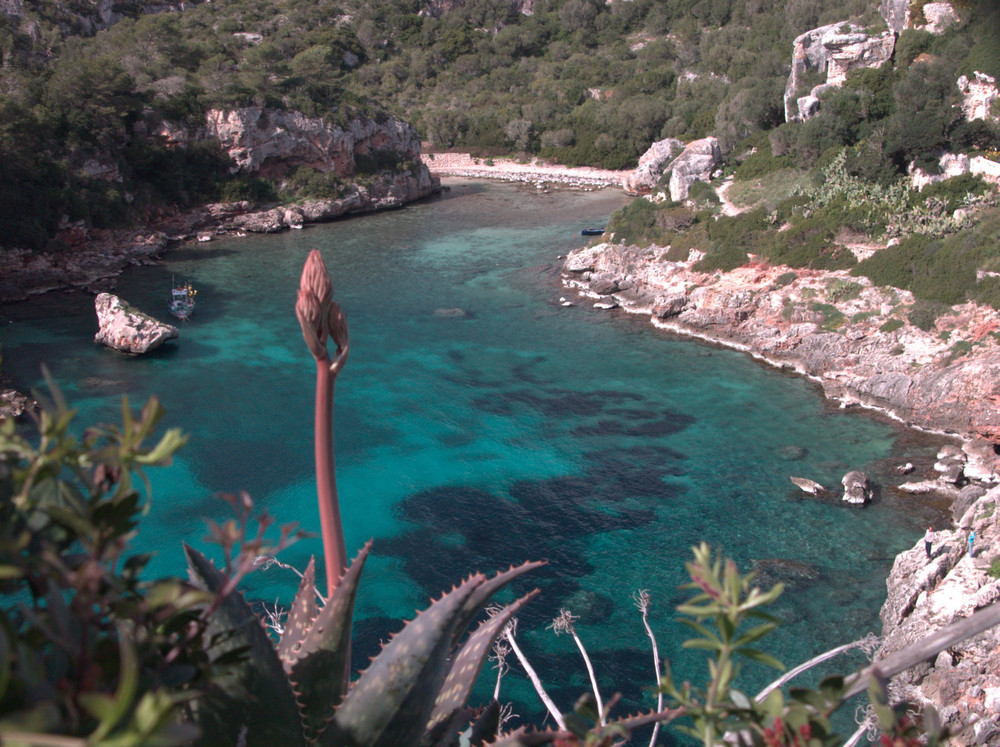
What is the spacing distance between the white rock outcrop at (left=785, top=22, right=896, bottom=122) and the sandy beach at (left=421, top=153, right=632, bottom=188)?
57.9 ft

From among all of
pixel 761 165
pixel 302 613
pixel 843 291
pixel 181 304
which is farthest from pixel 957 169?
pixel 302 613

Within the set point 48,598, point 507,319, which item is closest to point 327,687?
point 48,598

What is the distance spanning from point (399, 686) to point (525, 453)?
14.9 m

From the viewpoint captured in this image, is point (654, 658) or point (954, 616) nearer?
point (654, 658)

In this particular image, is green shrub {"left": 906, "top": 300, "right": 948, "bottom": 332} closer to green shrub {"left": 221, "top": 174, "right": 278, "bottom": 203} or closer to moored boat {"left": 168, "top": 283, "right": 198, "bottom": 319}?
moored boat {"left": 168, "top": 283, "right": 198, "bottom": 319}

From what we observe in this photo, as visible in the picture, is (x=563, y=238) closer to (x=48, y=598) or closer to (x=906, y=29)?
(x=906, y=29)

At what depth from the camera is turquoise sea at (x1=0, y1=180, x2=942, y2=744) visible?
1339cm

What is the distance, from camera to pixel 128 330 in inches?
950

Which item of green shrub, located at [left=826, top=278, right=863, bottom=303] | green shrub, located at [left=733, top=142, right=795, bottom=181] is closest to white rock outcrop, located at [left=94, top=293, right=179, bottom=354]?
green shrub, located at [left=826, top=278, right=863, bottom=303]

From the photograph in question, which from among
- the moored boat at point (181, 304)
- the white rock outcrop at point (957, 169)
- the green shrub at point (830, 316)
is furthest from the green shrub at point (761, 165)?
the moored boat at point (181, 304)

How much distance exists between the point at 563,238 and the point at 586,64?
41.1m

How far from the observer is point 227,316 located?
92.9 feet

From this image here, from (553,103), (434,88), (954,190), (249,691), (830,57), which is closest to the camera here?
(249,691)

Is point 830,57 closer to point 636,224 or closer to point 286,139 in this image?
point 636,224
